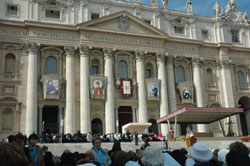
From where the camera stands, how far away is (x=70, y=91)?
33219 millimetres

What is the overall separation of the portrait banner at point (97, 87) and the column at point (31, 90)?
6.18 m

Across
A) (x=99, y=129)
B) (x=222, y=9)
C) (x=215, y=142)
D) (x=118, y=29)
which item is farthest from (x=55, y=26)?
(x=222, y=9)

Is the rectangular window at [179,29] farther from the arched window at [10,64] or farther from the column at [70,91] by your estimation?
the arched window at [10,64]

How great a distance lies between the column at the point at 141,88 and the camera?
115 ft

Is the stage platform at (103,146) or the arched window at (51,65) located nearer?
the stage platform at (103,146)

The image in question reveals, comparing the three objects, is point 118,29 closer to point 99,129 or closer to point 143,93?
point 143,93

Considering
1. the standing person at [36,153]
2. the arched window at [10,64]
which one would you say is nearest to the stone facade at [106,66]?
the arched window at [10,64]

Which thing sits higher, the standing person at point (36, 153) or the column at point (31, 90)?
the column at point (31, 90)

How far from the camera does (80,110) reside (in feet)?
108

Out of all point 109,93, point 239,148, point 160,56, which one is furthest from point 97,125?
point 239,148

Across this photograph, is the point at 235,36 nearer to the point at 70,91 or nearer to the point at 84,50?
the point at 84,50

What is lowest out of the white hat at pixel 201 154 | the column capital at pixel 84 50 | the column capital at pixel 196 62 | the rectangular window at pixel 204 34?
the white hat at pixel 201 154

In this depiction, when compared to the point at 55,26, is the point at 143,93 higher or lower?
lower

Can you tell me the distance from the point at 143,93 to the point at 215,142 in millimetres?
11429
